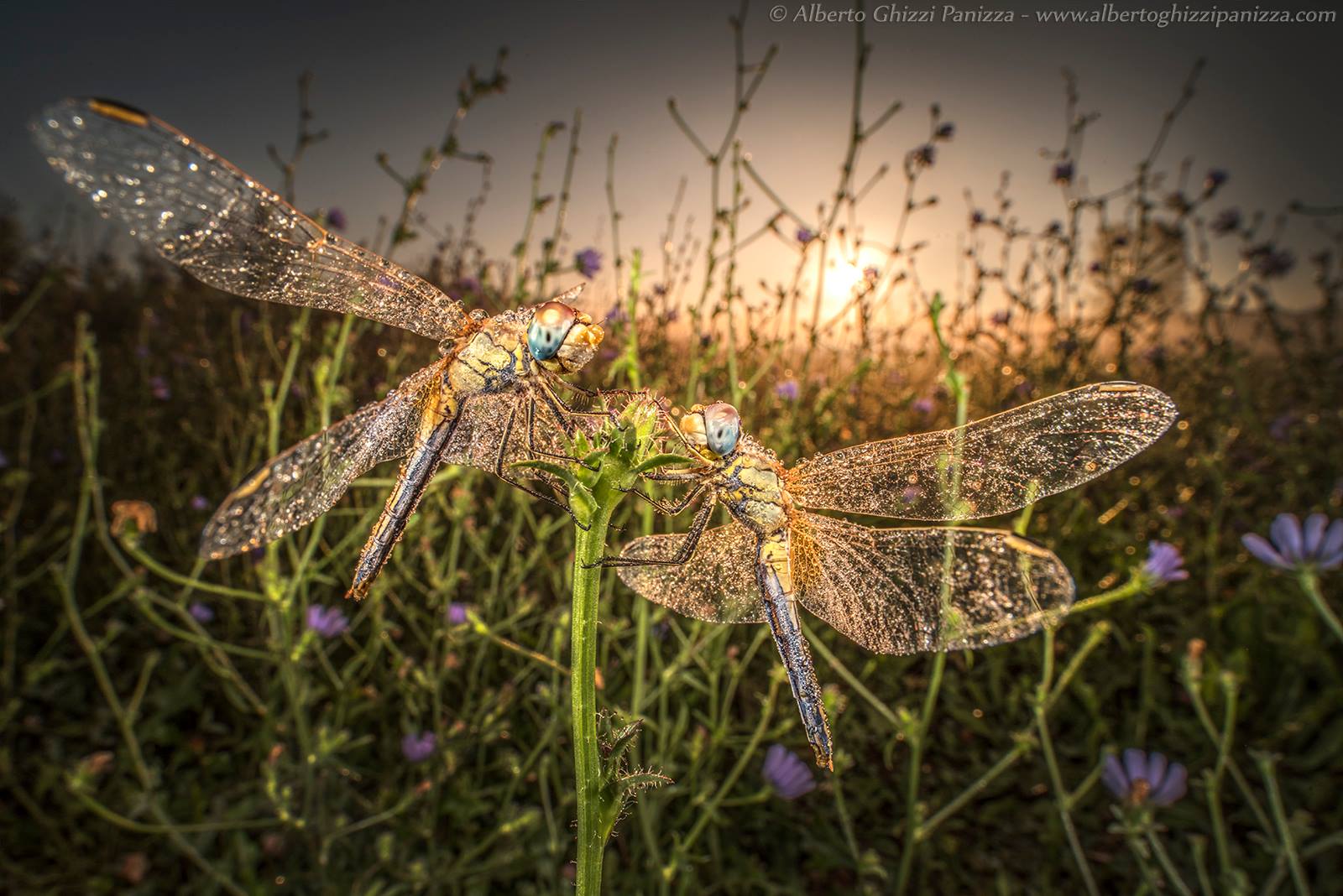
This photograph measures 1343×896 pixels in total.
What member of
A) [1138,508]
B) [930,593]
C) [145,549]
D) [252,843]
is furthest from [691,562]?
[1138,508]

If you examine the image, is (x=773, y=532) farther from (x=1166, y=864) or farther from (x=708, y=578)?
(x=1166, y=864)

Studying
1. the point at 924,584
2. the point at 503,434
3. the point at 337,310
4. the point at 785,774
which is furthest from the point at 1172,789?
the point at 337,310

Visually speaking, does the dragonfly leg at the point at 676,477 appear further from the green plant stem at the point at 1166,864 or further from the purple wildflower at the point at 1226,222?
the purple wildflower at the point at 1226,222

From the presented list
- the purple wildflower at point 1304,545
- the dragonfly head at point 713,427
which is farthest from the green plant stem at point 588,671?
the purple wildflower at point 1304,545

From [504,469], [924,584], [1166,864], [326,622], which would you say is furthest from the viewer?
[326,622]

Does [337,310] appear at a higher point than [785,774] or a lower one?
higher

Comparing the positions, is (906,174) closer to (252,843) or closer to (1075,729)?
(1075,729)
